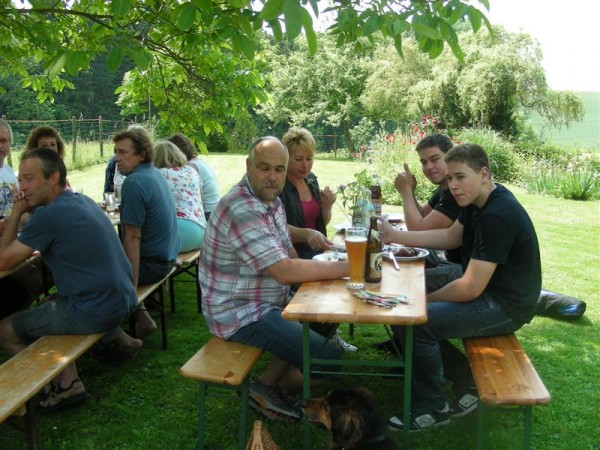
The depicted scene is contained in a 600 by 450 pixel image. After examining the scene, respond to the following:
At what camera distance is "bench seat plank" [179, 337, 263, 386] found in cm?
265

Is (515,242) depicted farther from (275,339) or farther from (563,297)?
(563,297)

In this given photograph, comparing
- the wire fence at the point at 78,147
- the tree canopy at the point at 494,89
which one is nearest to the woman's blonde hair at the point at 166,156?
the wire fence at the point at 78,147

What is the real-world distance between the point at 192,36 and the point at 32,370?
305cm

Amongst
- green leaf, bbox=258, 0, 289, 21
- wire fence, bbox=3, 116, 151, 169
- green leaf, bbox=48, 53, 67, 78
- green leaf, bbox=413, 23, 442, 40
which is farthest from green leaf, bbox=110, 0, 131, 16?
wire fence, bbox=3, 116, 151, 169

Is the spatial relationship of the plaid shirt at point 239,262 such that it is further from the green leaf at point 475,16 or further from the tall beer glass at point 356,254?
the green leaf at point 475,16

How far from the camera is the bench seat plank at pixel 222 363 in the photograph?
2.65 metres

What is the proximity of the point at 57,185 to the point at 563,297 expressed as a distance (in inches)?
166

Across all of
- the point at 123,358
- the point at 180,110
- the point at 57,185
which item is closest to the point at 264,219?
the point at 57,185

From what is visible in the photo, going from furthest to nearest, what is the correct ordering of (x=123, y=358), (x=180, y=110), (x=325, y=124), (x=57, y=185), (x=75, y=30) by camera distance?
1. (x=325, y=124)
2. (x=180, y=110)
3. (x=75, y=30)
4. (x=123, y=358)
5. (x=57, y=185)

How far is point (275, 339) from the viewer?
2.95m

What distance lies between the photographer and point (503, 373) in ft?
8.77

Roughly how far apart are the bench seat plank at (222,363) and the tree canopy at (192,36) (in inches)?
55.5

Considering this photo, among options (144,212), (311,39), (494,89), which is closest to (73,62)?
(311,39)

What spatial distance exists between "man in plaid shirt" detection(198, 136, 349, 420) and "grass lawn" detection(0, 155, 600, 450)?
2.00 feet
